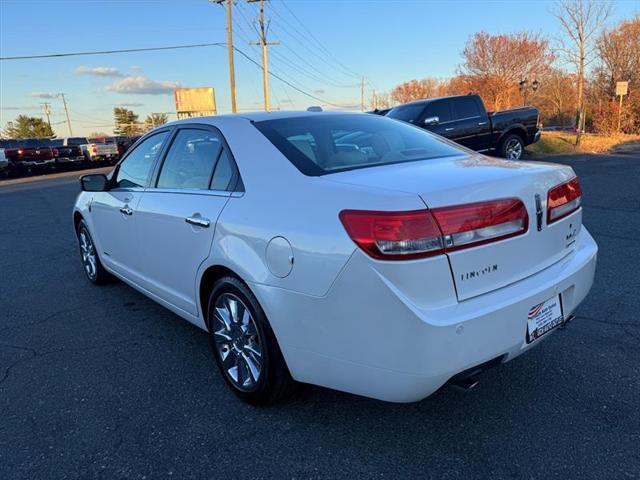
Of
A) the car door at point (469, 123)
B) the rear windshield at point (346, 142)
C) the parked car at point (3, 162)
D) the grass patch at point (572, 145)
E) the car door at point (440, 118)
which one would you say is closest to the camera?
the rear windshield at point (346, 142)

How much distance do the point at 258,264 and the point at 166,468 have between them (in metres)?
1.05

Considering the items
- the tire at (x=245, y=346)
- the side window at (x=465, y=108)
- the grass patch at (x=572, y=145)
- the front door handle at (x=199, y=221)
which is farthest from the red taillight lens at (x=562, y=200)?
the grass patch at (x=572, y=145)

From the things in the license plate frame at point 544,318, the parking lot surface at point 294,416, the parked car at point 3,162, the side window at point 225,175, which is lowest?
the parking lot surface at point 294,416

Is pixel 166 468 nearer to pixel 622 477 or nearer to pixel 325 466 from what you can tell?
pixel 325 466

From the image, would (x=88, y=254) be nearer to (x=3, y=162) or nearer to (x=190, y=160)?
(x=190, y=160)

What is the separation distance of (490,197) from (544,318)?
0.70 metres

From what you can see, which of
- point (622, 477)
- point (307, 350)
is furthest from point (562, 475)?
point (307, 350)

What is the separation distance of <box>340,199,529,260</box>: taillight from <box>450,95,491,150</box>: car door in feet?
33.6

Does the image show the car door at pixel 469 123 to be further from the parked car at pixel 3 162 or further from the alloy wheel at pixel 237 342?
the parked car at pixel 3 162

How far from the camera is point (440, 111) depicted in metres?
11.5

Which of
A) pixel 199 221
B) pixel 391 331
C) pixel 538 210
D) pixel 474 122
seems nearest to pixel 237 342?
pixel 199 221

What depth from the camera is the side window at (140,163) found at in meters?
3.71

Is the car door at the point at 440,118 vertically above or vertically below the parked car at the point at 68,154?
above

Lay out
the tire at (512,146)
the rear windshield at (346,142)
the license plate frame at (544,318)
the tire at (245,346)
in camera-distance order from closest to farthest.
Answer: the license plate frame at (544,318), the tire at (245,346), the rear windshield at (346,142), the tire at (512,146)
